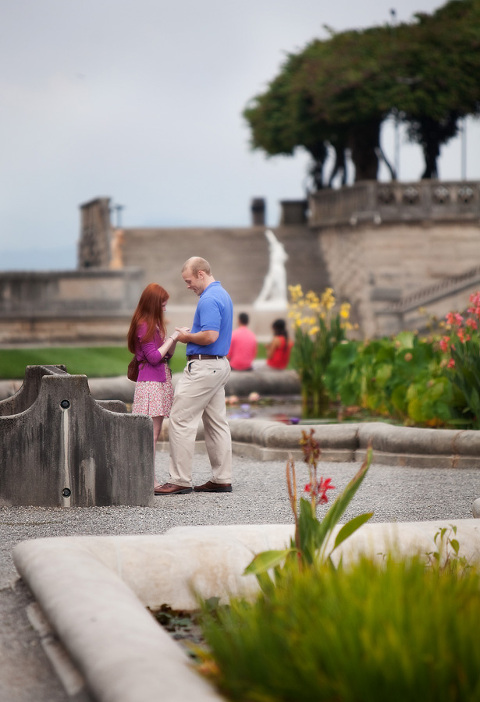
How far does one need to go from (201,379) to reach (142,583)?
3002mm

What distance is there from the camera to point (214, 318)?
24.0 ft

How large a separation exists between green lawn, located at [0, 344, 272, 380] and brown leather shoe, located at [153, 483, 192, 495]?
9.71 m

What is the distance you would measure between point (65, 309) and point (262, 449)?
16739 mm

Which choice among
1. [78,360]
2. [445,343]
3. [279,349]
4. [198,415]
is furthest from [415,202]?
[198,415]

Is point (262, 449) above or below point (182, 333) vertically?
below

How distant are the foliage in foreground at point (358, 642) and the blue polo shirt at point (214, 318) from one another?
4.02 m

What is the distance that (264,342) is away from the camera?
25.6 m

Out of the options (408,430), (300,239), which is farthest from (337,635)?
(300,239)

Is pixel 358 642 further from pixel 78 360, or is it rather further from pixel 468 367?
pixel 78 360

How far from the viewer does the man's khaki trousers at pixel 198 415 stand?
24.2 ft

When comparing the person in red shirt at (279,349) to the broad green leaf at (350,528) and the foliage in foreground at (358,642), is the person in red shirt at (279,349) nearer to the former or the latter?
the broad green leaf at (350,528)

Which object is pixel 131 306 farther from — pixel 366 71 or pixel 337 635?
pixel 337 635

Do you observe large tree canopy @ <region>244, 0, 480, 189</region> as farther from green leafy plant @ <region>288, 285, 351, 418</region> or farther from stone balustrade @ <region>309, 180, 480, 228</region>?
green leafy plant @ <region>288, 285, 351, 418</region>

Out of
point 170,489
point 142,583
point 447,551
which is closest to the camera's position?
point 142,583
